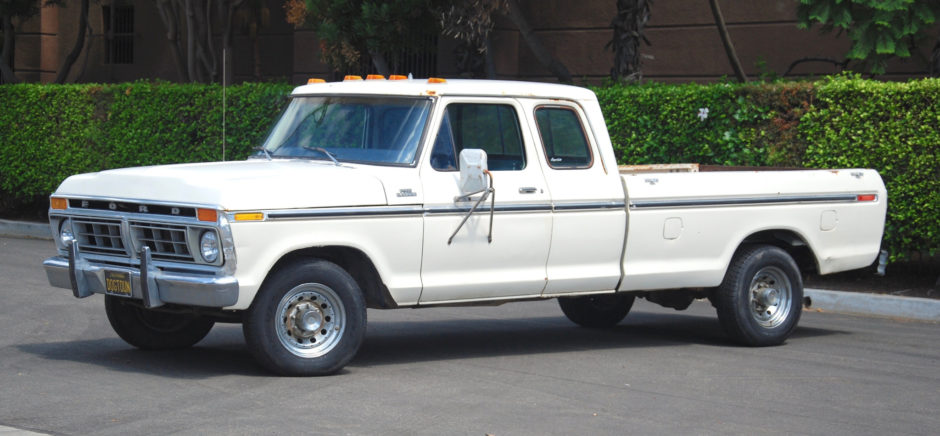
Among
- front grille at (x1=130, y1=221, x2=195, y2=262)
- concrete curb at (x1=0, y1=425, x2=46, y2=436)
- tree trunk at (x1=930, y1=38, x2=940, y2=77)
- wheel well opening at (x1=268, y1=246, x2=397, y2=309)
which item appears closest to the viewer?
concrete curb at (x1=0, y1=425, x2=46, y2=436)

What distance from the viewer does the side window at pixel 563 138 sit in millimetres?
9461

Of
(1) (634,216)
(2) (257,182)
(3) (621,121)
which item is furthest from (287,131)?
(3) (621,121)

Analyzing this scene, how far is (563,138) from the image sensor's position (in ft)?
31.4

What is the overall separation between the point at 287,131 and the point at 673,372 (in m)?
3.32

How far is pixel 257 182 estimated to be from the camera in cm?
801

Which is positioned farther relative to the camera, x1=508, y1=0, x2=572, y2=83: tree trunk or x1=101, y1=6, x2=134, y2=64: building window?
x1=101, y1=6, x2=134, y2=64: building window

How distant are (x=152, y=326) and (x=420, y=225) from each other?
2.17m

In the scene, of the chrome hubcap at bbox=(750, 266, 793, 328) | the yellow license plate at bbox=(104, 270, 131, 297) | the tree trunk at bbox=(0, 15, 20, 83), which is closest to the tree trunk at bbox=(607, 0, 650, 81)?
the chrome hubcap at bbox=(750, 266, 793, 328)

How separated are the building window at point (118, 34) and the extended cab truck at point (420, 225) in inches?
732

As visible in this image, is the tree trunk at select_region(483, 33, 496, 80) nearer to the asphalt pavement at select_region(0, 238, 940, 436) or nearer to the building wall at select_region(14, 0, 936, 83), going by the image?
the building wall at select_region(14, 0, 936, 83)

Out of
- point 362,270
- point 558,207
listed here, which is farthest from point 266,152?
point 558,207

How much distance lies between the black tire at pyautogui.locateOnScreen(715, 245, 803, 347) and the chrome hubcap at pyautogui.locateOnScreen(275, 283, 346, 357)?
3450 mm

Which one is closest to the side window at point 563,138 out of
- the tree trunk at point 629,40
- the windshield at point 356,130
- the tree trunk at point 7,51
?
the windshield at point 356,130

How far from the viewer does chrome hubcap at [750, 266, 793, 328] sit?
10.4 m
